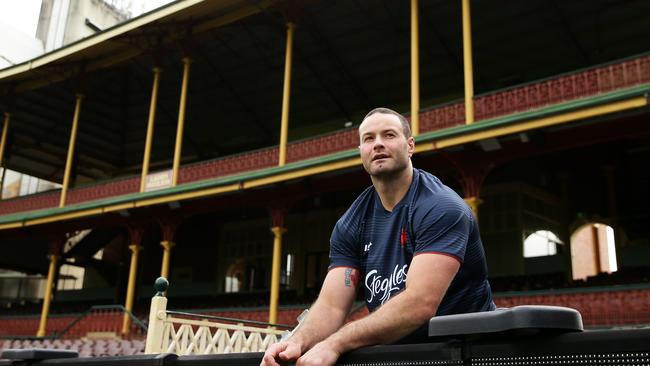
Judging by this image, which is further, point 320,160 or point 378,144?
point 320,160

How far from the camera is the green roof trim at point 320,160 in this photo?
11.3 meters

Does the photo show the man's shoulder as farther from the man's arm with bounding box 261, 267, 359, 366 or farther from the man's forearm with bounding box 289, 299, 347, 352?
the man's forearm with bounding box 289, 299, 347, 352

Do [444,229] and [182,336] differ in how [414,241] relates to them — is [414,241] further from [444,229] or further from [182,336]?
[182,336]

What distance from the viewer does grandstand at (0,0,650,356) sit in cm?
1286

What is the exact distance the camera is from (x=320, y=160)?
14844mm

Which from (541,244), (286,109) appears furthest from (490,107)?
(541,244)

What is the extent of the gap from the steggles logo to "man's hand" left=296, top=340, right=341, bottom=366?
21.5 inches

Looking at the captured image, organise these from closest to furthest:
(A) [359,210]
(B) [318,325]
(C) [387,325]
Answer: (C) [387,325] < (B) [318,325] < (A) [359,210]

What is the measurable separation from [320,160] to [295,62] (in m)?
6.83

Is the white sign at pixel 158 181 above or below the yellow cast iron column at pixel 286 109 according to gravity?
below

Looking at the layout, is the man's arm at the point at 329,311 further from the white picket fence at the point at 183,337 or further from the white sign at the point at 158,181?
the white sign at the point at 158,181

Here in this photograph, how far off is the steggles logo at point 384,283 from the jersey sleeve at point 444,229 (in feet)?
0.57

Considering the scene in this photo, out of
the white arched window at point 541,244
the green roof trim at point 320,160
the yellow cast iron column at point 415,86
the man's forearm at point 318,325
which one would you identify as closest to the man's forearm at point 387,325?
the man's forearm at point 318,325

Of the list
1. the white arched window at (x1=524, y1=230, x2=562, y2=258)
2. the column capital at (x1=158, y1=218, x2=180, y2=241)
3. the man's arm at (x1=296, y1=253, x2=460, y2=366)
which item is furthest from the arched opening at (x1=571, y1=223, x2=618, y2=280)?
the man's arm at (x1=296, y1=253, x2=460, y2=366)
